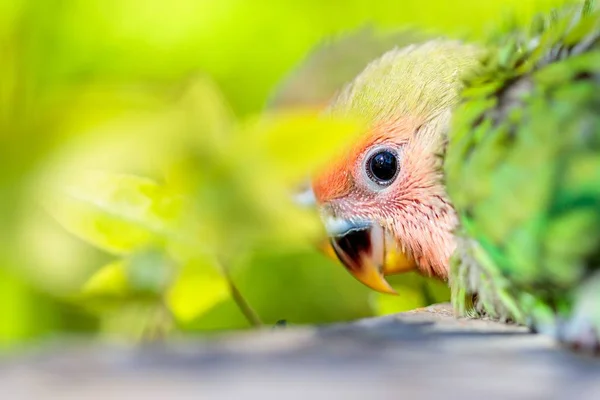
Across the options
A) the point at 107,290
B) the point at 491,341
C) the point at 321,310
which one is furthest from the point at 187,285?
the point at 321,310

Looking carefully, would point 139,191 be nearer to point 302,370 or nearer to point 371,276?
point 302,370

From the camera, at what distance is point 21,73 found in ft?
1.42

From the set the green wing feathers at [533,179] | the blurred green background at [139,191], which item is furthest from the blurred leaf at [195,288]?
the green wing feathers at [533,179]

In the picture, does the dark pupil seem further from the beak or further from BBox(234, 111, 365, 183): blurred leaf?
BBox(234, 111, 365, 183): blurred leaf

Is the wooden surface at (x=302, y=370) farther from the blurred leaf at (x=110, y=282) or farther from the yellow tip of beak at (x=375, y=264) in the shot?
the yellow tip of beak at (x=375, y=264)

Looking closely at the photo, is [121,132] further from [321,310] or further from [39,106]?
[321,310]

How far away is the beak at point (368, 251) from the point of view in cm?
62

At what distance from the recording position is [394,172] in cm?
66

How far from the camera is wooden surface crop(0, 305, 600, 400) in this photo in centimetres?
26

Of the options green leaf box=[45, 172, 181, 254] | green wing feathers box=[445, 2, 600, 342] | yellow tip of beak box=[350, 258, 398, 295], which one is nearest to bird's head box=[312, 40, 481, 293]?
yellow tip of beak box=[350, 258, 398, 295]

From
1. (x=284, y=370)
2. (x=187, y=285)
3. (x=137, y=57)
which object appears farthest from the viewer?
(x=137, y=57)

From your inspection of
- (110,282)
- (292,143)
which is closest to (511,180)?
(292,143)

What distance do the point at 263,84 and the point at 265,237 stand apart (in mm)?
399

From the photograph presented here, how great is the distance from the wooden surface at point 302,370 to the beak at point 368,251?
284 mm
